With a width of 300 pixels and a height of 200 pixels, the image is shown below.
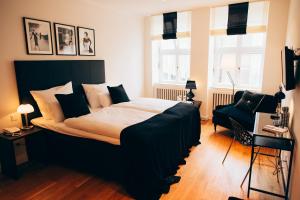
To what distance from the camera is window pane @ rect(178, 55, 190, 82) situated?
18.0 ft

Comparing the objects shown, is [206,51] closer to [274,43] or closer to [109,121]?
[274,43]

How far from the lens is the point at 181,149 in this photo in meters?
3.02

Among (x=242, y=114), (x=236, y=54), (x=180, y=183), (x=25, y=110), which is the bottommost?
(x=180, y=183)

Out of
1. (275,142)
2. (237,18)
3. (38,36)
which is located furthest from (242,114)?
(38,36)

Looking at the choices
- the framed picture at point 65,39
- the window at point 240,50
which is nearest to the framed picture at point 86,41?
the framed picture at point 65,39

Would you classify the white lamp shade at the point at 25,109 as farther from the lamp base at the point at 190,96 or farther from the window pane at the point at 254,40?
the window pane at the point at 254,40

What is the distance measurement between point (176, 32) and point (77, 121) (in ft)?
11.9

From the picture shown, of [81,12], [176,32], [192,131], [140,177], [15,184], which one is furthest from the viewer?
[176,32]

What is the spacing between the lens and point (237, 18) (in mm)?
4395

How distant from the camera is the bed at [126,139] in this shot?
2250mm

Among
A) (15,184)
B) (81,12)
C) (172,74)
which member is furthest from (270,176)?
(81,12)

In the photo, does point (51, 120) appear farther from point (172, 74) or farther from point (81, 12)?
point (172, 74)

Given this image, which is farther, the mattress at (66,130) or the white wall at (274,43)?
the white wall at (274,43)

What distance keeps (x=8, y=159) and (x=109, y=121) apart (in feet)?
4.61
